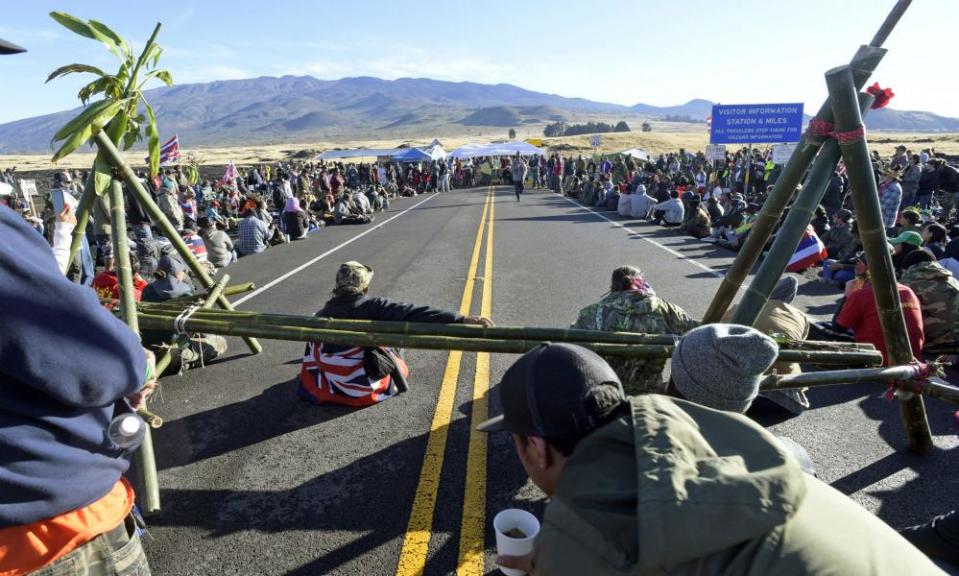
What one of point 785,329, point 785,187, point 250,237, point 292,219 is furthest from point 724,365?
point 292,219

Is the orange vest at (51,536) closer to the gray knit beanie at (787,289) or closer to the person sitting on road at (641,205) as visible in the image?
the gray knit beanie at (787,289)

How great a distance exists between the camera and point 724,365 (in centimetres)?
214

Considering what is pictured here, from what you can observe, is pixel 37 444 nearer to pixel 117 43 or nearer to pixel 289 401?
pixel 117 43

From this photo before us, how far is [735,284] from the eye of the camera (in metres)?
3.59

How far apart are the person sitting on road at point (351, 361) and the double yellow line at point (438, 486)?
591 mm

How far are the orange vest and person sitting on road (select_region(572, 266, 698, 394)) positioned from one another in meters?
3.16

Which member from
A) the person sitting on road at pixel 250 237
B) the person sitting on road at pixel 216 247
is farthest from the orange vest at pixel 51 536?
the person sitting on road at pixel 250 237

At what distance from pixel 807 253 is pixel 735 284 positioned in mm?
7588

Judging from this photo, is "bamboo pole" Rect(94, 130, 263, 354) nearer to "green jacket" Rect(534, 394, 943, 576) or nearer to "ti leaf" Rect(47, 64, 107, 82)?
"ti leaf" Rect(47, 64, 107, 82)

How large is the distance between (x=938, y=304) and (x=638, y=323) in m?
3.90

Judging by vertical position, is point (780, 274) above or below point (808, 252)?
above

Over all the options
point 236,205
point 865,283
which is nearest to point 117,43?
point 865,283

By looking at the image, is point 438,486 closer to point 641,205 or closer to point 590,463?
point 590,463

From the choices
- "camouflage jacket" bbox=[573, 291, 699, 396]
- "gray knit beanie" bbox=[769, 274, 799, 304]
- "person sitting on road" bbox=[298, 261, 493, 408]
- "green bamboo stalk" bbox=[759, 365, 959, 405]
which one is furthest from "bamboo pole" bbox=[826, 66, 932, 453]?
"person sitting on road" bbox=[298, 261, 493, 408]
